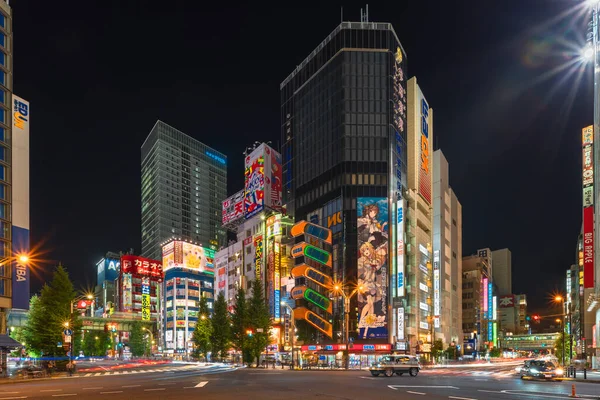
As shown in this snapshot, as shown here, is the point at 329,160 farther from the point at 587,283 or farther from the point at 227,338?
the point at 587,283

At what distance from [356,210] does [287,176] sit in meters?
28.3

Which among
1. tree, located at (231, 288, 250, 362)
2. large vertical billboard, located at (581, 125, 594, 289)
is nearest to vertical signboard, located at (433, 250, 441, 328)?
large vertical billboard, located at (581, 125, 594, 289)

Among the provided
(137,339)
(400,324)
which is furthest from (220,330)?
(137,339)

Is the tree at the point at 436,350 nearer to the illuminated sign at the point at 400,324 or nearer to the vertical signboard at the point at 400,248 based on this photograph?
the illuminated sign at the point at 400,324

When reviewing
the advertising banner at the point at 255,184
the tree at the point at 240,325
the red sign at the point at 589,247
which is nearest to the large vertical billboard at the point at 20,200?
the tree at the point at 240,325

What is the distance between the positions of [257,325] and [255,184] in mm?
61713

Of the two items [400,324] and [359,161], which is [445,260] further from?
[359,161]

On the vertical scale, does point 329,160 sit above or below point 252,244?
above

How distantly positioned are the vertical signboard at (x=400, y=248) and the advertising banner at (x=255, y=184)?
44.1 meters

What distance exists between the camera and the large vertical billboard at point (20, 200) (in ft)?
225

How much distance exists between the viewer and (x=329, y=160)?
11231 cm

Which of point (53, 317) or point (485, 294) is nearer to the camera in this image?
point (53, 317)

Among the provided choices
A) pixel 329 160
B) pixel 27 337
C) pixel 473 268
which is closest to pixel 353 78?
pixel 329 160

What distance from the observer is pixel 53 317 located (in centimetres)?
6284
